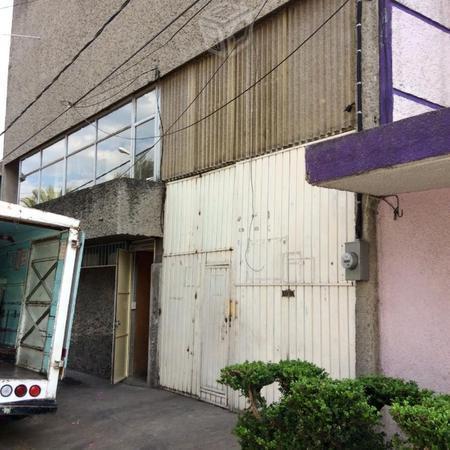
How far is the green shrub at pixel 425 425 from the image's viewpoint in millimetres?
3213

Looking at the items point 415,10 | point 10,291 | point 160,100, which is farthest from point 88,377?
point 415,10

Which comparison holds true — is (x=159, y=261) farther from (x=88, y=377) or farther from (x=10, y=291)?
(x=88, y=377)

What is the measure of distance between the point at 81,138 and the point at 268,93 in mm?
6522

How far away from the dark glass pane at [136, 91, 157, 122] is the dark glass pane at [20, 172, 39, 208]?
6.03 metres

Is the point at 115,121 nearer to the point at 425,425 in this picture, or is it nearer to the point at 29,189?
the point at 29,189

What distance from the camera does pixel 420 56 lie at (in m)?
6.39

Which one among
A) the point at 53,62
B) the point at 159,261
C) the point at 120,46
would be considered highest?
the point at 53,62

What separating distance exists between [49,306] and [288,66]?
454 cm

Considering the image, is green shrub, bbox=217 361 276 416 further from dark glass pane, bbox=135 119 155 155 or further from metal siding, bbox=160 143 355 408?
dark glass pane, bbox=135 119 155 155

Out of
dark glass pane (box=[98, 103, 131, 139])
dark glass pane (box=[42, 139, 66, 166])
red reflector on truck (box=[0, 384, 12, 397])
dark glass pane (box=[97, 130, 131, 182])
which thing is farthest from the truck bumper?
dark glass pane (box=[42, 139, 66, 166])

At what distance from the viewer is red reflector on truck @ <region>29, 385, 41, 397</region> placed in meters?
6.04

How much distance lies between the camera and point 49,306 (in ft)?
22.7

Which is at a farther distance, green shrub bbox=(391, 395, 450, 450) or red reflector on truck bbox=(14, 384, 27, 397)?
red reflector on truck bbox=(14, 384, 27, 397)

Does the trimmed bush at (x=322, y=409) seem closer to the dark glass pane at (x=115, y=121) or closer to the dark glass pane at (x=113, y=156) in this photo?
the dark glass pane at (x=113, y=156)
